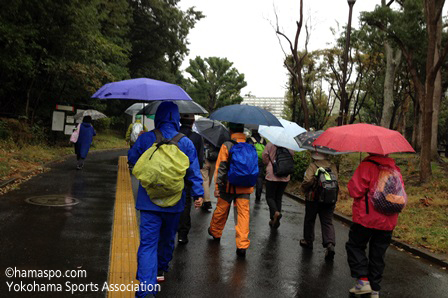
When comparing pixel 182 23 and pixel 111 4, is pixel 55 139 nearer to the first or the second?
pixel 111 4

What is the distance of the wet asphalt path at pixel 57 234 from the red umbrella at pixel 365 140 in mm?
2702

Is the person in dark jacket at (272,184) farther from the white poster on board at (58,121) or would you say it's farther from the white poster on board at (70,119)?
the white poster on board at (70,119)

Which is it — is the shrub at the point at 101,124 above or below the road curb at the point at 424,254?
above

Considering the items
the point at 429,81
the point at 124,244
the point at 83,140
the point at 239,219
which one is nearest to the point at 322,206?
the point at 239,219

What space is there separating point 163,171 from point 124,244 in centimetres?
225

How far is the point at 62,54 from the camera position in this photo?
16234 millimetres

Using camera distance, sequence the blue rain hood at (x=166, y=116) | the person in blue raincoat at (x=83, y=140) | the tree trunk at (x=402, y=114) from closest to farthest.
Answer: the blue rain hood at (x=166, y=116) → the person in blue raincoat at (x=83, y=140) → the tree trunk at (x=402, y=114)

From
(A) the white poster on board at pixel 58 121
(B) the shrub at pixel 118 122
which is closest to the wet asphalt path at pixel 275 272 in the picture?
(A) the white poster on board at pixel 58 121

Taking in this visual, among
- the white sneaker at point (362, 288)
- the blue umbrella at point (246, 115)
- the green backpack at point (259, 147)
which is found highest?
the blue umbrella at point (246, 115)

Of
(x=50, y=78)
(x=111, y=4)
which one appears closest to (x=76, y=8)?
(x=50, y=78)

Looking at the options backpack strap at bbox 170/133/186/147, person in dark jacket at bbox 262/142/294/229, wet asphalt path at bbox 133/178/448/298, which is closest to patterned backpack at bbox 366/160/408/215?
wet asphalt path at bbox 133/178/448/298

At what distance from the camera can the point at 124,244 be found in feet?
17.3

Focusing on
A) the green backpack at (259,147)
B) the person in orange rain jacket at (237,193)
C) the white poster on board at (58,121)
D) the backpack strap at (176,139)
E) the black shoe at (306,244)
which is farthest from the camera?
the white poster on board at (58,121)

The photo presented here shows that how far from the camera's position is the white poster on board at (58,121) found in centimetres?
1816
